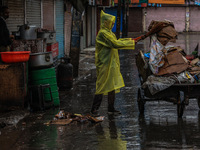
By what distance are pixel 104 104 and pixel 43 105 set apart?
1461mm

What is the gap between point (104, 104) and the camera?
973 centimetres

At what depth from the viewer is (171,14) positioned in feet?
170

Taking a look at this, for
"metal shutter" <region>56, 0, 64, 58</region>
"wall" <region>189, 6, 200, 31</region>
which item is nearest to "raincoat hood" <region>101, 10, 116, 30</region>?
"metal shutter" <region>56, 0, 64, 58</region>

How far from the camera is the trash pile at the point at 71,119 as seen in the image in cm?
779

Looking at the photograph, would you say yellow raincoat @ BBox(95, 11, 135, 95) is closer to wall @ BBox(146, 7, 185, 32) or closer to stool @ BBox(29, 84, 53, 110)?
stool @ BBox(29, 84, 53, 110)

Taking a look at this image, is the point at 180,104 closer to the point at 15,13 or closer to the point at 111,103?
the point at 111,103

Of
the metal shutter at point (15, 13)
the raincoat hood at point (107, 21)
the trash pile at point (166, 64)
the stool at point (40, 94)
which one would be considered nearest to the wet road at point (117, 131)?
the stool at point (40, 94)

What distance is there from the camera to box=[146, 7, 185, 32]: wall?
5144cm

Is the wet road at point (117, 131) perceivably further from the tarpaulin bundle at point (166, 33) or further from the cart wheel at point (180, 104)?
the tarpaulin bundle at point (166, 33)

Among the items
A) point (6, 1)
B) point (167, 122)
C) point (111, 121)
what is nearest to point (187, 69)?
point (167, 122)

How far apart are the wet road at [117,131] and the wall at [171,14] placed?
43.0 m

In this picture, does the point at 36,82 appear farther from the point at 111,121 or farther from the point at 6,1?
the point at 6,1

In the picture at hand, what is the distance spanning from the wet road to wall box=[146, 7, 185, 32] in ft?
141

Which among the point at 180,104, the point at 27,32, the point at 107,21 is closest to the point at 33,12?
the point at 27,32
